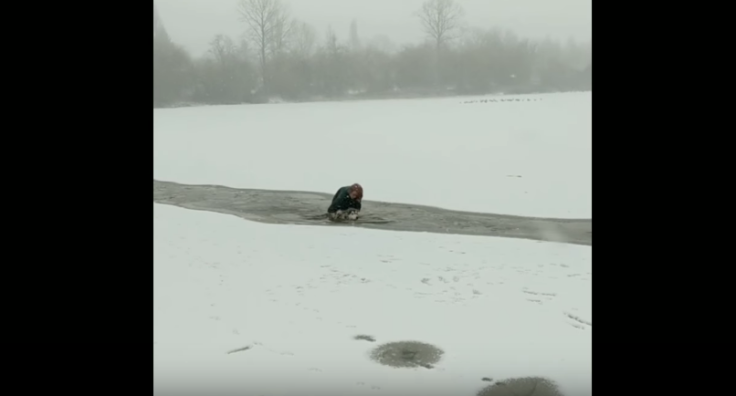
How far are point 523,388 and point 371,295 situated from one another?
1811 mm

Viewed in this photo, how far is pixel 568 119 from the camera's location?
1759 cm

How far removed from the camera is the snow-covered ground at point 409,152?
10.2m

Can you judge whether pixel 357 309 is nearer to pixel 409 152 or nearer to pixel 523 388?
pixel 523 388

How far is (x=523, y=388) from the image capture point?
3172 mm

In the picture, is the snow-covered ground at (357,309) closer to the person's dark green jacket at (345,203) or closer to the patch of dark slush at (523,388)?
Result: the patch of dark slush at (523,388)

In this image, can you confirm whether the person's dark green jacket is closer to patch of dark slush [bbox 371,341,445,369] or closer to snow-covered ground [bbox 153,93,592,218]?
snow-covered ground [bbox 153,93,592,218]

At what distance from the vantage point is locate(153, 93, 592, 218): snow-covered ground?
33.6ft

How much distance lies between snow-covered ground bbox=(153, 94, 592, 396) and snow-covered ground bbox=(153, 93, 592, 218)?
9 centimetres

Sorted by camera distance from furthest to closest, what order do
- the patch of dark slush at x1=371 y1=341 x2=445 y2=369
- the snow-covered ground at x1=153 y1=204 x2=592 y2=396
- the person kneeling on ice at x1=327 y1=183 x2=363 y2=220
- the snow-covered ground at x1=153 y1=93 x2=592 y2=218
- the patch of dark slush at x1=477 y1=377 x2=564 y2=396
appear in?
the snow-covered ground at x1=153 y1=93 x2=592 y2=218, the person kneeling on ice at x1=327 y1=183 x2=363 y2=220, the patch of dark slush at x1=371 y1=341 x2=445 y2=369, the snow-covered ground at x1=153 y1=204 x2=592 y2=396, the patch of dark slush at x1=477 y1=377 x2=564 y2=396

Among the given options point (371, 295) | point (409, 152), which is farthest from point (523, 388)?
point (409, 152)

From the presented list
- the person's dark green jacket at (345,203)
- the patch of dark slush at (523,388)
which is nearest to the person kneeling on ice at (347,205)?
the person's dark green jacket at (345,203)

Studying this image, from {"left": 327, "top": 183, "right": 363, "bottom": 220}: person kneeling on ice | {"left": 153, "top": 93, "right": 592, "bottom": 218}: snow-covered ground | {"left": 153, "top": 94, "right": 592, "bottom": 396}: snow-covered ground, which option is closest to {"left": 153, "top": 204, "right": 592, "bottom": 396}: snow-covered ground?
{"left": 153, "top": 94, "right": 592, "bottom": 396}: snow-covered ground

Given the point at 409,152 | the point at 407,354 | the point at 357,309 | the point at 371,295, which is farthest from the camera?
the point at 409,152
